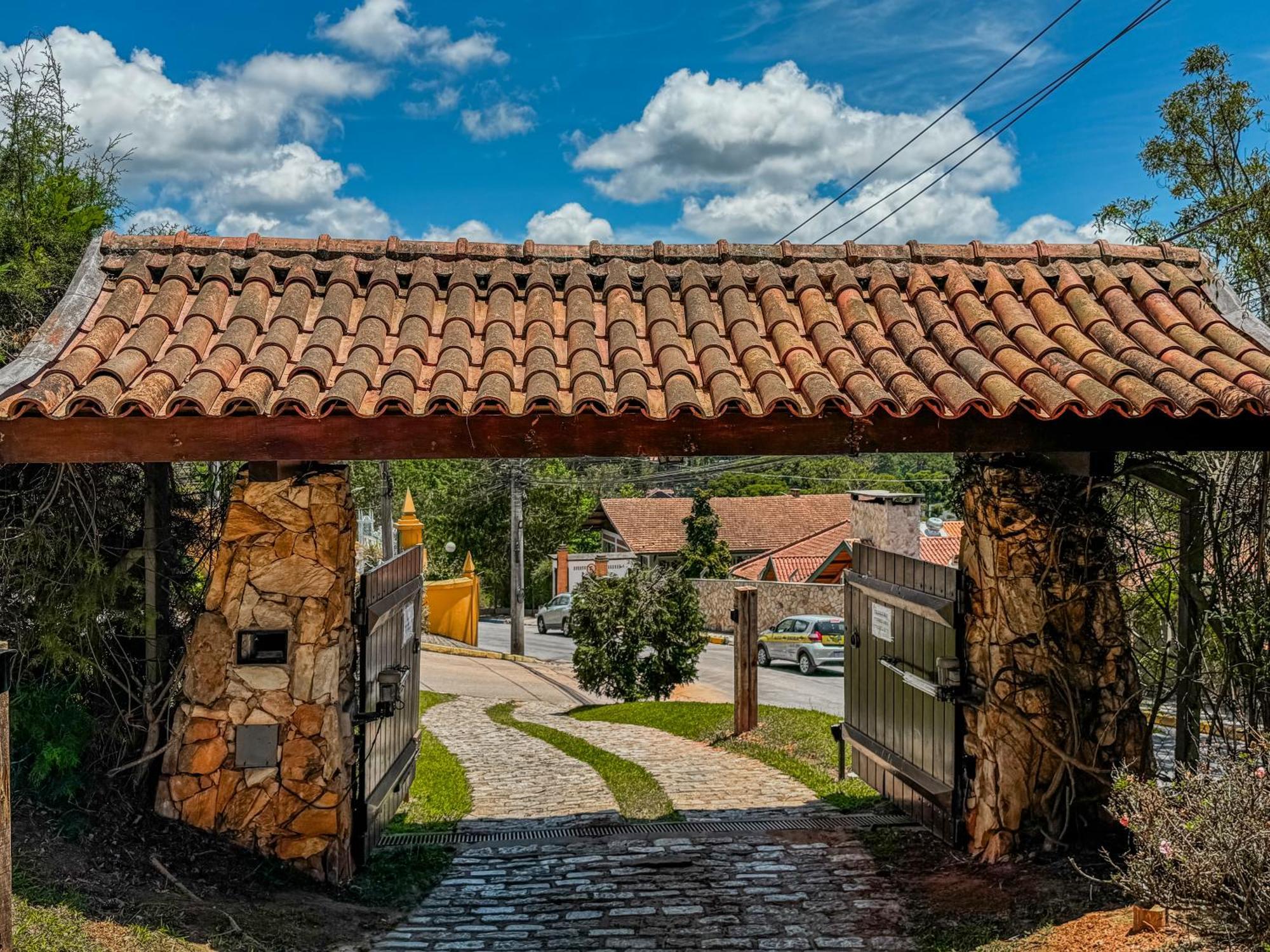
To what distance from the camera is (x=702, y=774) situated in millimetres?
9641

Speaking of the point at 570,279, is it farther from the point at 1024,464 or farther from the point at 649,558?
the point at 649,558

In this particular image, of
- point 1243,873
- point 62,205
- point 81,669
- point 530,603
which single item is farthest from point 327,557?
point 530,603

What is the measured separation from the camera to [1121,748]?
19.0 ft

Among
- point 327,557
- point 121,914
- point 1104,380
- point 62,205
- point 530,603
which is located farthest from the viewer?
point 530,603

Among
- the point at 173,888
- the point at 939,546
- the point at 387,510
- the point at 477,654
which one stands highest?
the point at 387,510

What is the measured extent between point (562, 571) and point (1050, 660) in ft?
113

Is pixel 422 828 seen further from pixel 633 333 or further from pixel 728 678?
pixel 728 678

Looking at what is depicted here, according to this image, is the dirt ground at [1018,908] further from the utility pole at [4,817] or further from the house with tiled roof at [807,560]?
the house with tiled roof at [807,560]

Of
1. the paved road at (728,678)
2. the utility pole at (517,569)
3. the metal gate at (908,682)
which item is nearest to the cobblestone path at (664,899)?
the metal gate at (908,682)

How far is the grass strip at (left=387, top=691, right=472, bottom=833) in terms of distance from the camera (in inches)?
306

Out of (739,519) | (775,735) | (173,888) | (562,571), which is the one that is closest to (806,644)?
(775,735)

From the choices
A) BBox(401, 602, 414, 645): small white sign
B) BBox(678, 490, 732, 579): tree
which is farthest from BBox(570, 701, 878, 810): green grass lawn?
BBox(678, 490, 732, 579): tree

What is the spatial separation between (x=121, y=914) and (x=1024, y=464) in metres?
4.93

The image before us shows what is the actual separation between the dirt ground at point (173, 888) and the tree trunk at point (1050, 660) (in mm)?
3464
